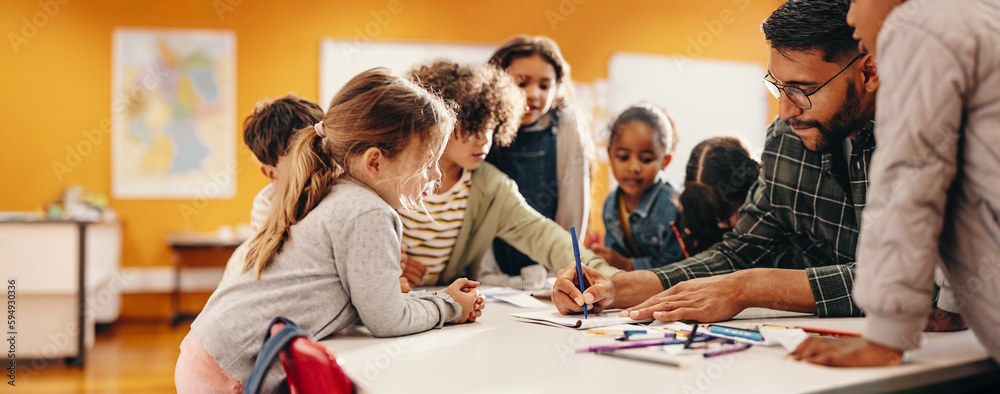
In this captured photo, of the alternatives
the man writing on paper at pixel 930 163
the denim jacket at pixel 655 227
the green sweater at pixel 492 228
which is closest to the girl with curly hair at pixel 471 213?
the green sweater at pixel 492 228

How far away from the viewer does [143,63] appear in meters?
5.67

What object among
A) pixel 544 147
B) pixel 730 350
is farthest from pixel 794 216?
pixel 544 147

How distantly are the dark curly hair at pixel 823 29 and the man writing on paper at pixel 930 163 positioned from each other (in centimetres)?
51

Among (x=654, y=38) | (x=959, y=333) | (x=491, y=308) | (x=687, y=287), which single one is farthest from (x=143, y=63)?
(x=959, y=333)

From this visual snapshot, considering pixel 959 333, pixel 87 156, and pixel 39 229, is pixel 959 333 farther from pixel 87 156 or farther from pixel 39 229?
pixel 87 156

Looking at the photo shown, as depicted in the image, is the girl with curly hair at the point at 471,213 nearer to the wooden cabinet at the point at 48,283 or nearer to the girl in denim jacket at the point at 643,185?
the girl in denim jacket at the point at 643,185

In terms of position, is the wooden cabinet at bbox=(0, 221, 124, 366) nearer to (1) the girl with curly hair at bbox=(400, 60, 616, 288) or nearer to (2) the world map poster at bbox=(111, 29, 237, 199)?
(2) the world map poster at bbox=(111, 29, 237, 199)

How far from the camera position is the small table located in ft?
17.5

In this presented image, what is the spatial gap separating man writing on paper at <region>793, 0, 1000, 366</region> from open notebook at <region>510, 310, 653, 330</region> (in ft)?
1.66

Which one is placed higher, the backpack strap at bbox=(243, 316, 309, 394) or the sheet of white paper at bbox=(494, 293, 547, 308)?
the backpack strap at bbox=(243, 316, 309, 394)

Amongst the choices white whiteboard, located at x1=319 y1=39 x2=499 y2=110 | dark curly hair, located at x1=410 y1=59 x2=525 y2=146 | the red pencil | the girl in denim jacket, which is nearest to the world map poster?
white whiteboard, located at x1=319 y1=39 x2=499 y2=110

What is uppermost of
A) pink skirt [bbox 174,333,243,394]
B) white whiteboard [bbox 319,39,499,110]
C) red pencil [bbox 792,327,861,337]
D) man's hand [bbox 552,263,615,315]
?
white whiteboard [bbox 319,39,499,110]

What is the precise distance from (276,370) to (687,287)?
31.1 inches

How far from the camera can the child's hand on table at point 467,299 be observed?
1395 mm
